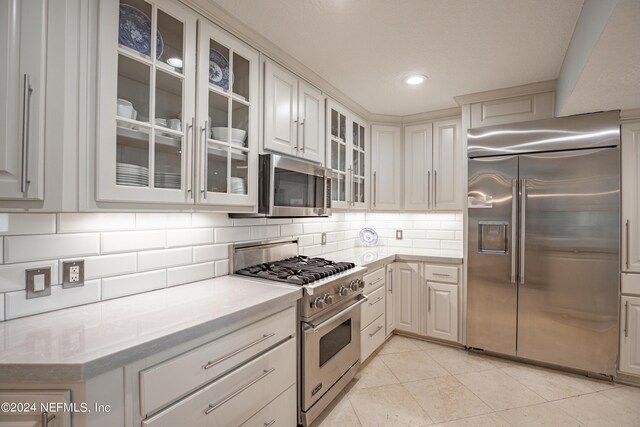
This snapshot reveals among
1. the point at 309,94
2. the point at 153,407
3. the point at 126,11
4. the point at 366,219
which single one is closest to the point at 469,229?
the point at 366,219

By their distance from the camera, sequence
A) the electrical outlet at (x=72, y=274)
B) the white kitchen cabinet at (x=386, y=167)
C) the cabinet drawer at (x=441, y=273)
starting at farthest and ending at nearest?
the white kitchen cabinet at (x=386, y=167)
the cabinet drawer at (x=441, y=273)
the electrical outlet at (x=72, y=274)

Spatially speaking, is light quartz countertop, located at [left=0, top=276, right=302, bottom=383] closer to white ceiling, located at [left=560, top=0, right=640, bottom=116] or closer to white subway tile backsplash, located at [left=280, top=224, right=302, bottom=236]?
white subway tile backsplash, located at [left=280, top=224, right=302, bottom=236]

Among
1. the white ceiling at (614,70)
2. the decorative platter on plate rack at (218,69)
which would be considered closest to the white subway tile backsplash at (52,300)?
the decorative platter on plate rack at (218,69)

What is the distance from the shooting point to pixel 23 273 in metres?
1.21

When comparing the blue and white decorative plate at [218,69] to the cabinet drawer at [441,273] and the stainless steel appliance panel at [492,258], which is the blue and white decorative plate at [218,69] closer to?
the stainless steel appliance panel at [492,258]

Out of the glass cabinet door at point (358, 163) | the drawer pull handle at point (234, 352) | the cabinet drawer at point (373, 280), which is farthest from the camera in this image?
the glass cabinet door at point (358, 163)

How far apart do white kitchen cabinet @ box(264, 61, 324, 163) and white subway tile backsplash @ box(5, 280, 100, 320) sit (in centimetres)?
119

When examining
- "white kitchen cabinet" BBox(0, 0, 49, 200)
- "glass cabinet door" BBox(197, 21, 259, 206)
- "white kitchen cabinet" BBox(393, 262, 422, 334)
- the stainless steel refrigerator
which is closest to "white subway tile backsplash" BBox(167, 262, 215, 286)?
"glass cabinet door" BBox(197, 21, 259, 206)

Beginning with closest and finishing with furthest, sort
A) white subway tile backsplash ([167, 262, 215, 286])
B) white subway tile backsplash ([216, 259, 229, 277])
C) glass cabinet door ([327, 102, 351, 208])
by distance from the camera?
white subway tile backsplash ([167, 262, 215, 286])
white subway tile backsplash ([216, 259, 229, 277])
glass cabinet door ([327, 102, 351, 208])

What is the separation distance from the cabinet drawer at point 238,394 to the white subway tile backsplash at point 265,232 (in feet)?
2.81

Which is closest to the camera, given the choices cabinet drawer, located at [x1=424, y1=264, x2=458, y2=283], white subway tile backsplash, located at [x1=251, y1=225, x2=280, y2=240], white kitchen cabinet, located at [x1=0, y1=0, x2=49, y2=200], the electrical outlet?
white kitchen cabinet, located at [x1=0, y1=0, x2=49, y2=200]

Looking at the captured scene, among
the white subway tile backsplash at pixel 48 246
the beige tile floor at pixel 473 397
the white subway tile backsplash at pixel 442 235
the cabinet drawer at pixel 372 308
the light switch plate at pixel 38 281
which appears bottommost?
the beige tile floor at pixel 473 397

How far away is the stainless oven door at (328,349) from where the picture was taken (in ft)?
5.73

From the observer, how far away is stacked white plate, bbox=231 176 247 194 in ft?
5.71
